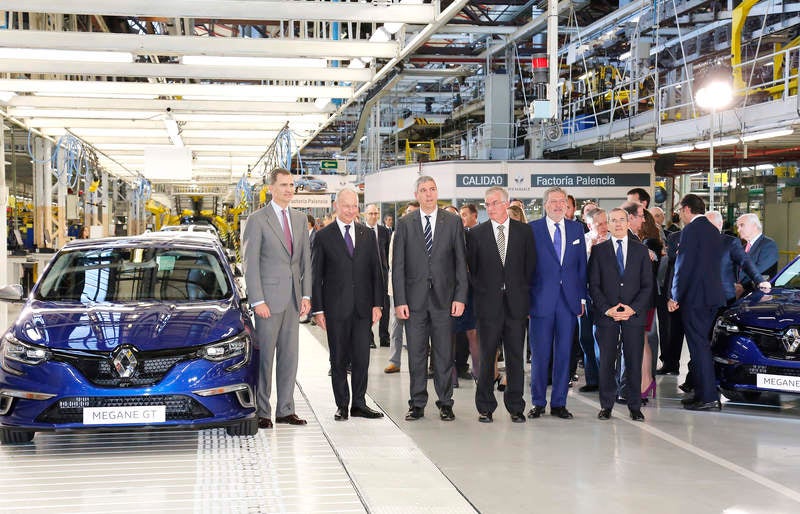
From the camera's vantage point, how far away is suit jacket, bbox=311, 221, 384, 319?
6.20 meters

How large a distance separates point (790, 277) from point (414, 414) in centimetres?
360

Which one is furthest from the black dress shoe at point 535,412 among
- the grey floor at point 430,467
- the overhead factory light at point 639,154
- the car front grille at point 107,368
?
the overhead factory light at point 639,154

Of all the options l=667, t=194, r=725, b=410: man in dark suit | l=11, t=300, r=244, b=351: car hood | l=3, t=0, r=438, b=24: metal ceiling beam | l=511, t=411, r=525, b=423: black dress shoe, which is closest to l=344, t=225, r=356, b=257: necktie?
l=11, t=300, r=244, b=351: car hood

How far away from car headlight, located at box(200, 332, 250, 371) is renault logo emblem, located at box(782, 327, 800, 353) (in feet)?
12.8

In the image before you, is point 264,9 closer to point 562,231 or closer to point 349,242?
point 349,242

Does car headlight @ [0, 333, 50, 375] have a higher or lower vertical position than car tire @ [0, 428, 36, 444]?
higher

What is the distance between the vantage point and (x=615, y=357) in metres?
6.48

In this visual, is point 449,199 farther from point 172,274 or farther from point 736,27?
point 172,274

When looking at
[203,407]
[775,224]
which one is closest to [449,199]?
[775,224]

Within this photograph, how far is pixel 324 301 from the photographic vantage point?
6277 millimetres

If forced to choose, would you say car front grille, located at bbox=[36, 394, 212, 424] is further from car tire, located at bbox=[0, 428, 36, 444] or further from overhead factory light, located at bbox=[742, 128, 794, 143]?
overhead factory light, located at bbox=[742, 128, 794, 143]

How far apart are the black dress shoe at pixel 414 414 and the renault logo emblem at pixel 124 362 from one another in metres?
2.19

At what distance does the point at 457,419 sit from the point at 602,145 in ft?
45.4

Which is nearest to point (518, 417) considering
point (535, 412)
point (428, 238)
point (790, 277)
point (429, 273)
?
point (535, 412)
